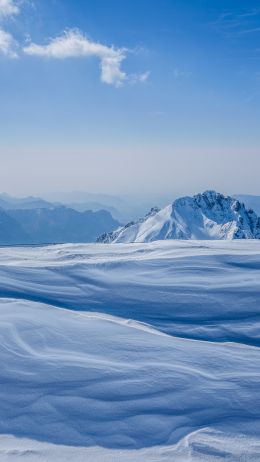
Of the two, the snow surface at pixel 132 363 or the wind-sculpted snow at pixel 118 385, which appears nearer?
the snow surface at pixel 132 363

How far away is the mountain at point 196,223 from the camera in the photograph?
12406 cm

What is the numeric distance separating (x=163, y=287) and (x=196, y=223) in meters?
134

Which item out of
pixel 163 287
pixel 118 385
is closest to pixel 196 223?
pixel 163 287

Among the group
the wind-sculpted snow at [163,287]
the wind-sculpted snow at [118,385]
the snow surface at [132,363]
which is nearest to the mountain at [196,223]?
the wind-sculpted snow at [163,287]

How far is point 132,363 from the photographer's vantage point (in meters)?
3.88

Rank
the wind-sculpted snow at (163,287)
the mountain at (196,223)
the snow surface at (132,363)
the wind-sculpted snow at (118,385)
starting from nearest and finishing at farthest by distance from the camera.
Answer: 1. the snow surface at (132,363)
2. the wind-sculpted snow at (118,385)
3. the wind-sculpted snow at (163,287)
4. the mountain at (196,223)

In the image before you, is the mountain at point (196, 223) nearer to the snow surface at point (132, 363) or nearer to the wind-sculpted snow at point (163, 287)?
the wind-sculpted snow at point (163, 287)

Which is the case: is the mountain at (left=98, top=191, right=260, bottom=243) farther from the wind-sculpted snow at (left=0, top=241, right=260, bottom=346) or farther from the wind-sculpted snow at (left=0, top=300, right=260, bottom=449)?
the wind-sculpted snow at (left=0, top=300, right=260, bottom=449)

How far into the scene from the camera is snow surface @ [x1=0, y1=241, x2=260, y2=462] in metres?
2.96

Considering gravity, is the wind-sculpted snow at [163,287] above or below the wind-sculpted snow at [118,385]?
above

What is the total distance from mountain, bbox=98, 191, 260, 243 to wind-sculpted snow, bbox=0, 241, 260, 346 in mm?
110683

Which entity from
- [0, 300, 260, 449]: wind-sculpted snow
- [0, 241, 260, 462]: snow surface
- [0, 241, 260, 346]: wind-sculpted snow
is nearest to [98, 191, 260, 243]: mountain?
[0, 241, 260, 346]: wind-sculpted snow

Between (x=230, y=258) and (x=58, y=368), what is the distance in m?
4.10

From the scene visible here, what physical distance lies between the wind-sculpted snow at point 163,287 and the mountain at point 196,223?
111 meters
